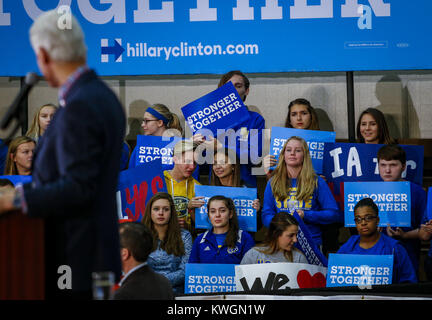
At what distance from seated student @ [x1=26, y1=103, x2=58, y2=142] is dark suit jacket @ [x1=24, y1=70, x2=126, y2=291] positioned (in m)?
3.51

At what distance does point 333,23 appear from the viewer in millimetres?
6113

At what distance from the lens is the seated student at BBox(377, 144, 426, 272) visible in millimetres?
5441

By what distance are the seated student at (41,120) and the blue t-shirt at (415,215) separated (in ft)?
9.06

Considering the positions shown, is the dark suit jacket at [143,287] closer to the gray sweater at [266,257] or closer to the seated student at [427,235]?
the gray sweater at [266,257]

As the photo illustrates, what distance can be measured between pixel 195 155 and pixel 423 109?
2239 mm

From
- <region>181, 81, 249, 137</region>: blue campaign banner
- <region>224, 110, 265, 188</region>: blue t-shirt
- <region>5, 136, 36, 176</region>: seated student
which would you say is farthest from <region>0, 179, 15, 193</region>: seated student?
<region>224, 110, 265, 188</region>: blue t-shirt

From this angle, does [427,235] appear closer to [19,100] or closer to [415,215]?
[415,215]

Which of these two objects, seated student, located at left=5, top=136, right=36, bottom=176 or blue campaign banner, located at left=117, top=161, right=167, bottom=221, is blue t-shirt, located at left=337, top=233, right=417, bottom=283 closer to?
blue campaign banner, located at left=117, top=161, right=167, bottom=221

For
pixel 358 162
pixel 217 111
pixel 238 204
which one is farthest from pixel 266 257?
pixel 217 111

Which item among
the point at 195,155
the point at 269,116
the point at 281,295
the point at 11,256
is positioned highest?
the point at 269,116

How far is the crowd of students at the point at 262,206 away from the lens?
519cm

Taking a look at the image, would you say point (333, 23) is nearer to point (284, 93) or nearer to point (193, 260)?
point (284, 93)

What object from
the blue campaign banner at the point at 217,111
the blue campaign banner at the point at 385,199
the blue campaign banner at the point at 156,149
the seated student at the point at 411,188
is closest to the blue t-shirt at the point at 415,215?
the seated student at the point at 411,188

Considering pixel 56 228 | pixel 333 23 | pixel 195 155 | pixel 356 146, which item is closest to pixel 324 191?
pixel 356 146
